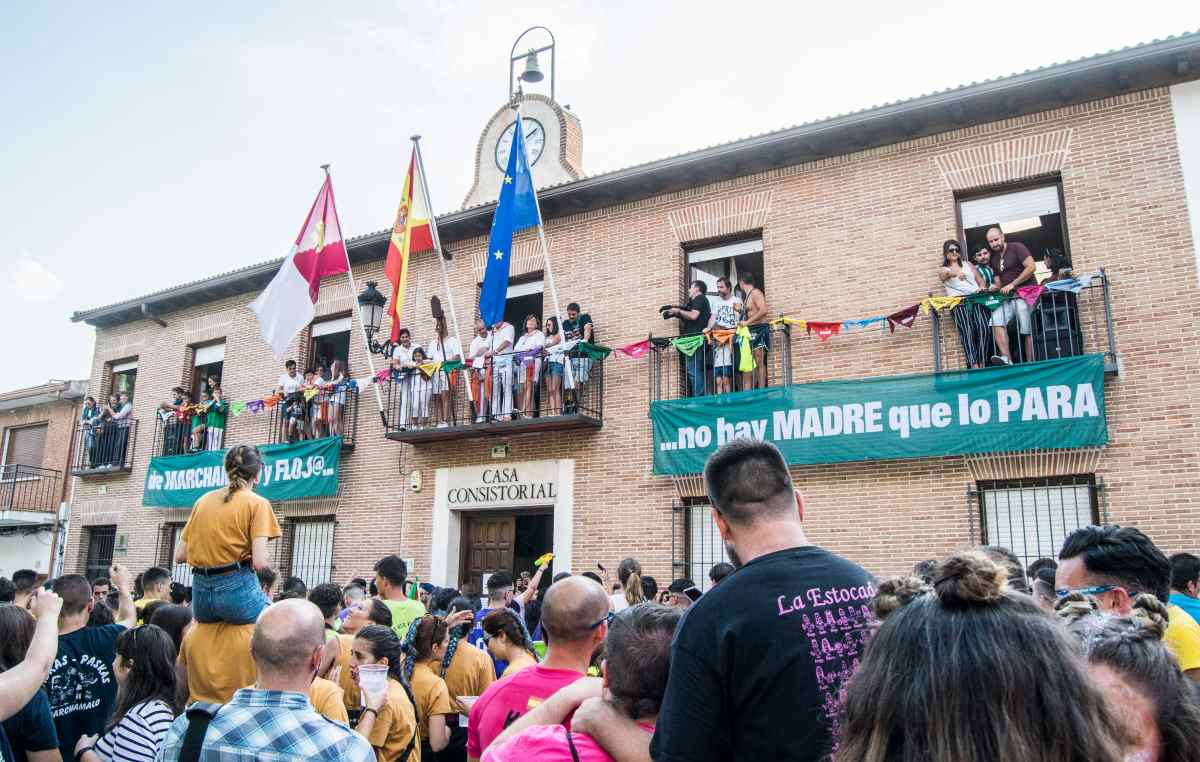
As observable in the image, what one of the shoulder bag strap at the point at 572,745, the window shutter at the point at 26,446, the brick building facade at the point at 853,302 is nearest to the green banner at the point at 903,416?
the brick building facade at the point at 853,302

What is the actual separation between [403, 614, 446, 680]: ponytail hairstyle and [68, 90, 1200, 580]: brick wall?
6.90 metres

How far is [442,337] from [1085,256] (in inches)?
376

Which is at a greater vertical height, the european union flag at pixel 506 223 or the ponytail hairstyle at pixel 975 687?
the european union flag at pixel 506 223

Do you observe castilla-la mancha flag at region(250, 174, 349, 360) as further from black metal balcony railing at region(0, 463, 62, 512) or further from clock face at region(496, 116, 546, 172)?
black metal balcony railing at region(0, 463, 62, 512)

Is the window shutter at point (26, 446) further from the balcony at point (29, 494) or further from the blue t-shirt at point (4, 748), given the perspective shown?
the blue t-shirt at point (4, 748)

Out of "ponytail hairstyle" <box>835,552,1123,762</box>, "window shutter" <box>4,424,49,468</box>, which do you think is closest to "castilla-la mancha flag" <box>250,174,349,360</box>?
"window shutter" <box>4,424,49,468</box>

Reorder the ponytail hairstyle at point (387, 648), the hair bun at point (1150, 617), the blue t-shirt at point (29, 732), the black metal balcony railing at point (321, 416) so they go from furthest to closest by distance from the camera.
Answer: the black metal balcony railing at point (321, 416) → the ponytail hairstyle at point (387, 648) → the blue t-shirt at point (29, 732) → the hair bun at point (1150, 617)

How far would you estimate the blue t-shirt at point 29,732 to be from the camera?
12.4 feet

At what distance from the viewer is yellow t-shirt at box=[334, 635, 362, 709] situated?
518cm

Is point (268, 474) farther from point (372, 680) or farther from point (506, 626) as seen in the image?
point (372, 680)

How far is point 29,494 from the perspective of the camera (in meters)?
22.2

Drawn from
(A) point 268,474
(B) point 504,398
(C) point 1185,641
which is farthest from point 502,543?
(C) point 1185,641

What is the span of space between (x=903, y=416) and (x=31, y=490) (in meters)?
21.7

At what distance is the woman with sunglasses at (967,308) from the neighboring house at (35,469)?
20370 millimetres
